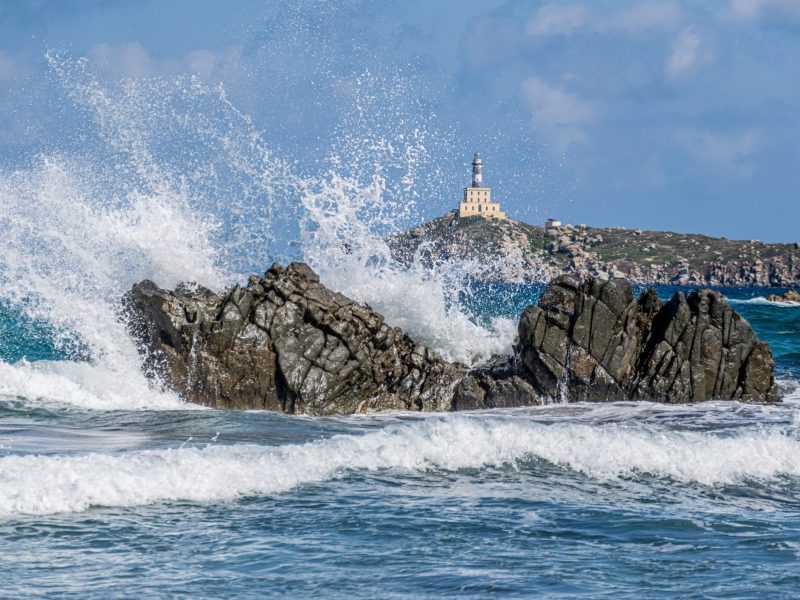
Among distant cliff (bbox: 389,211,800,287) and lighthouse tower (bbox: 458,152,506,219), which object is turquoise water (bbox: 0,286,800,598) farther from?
lighthouse tower (bbox: 458,152,506,219)

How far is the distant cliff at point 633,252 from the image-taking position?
437 feet

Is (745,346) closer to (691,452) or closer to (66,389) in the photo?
(691,452)

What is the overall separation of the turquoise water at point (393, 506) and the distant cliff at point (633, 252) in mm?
105744

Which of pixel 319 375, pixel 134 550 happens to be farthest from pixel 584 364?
pixel 134 550

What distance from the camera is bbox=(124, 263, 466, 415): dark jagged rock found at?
1655 centimetres

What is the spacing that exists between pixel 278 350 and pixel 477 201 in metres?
152

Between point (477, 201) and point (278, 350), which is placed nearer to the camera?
point (278, 350)

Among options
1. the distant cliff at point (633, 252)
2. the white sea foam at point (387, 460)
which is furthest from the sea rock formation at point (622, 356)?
the distant cliff at point (633, 252)

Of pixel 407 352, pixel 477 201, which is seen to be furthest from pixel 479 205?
pixel 407 352

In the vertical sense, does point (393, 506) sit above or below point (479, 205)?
below

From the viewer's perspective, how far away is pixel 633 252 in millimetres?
160750

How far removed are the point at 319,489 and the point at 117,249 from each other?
1040 cm

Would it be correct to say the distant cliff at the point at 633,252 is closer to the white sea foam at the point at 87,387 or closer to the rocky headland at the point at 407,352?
the rocky headland at the point at 407,352

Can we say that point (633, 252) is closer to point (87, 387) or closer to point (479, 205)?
point (479, 205)
